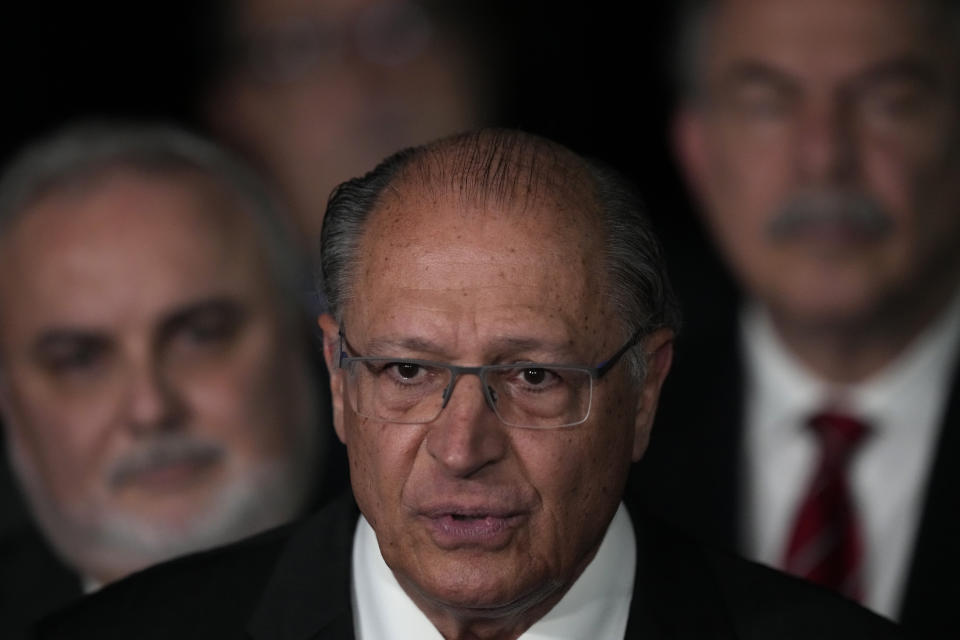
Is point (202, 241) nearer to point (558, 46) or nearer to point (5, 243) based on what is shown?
point (5, 243)

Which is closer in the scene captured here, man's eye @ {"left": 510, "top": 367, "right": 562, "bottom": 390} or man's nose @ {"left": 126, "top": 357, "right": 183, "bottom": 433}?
man's eye @ {"left": 510, "top": 367, "right": 562, "bottom": 390}

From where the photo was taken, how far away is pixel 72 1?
6102 mm

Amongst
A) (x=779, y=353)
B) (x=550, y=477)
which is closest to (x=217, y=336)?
(x=779, y=353)

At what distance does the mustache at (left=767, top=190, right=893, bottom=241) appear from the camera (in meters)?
4.86

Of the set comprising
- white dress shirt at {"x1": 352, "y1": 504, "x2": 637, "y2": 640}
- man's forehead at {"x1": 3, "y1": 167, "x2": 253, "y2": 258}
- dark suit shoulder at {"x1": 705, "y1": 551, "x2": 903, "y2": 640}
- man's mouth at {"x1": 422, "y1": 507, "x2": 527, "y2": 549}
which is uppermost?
man's mouth at {"x1": 422, "y1": 507, "x2": 527, "y2": 549}

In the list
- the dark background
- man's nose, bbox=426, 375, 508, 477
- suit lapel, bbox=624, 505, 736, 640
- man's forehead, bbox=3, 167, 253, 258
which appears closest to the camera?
man's nose, bbox=426, 375, 508, 477

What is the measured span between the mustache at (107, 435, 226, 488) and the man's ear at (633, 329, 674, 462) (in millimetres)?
1603

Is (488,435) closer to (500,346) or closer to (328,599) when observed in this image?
(500,346)

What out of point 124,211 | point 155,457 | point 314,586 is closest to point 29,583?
point 155,457

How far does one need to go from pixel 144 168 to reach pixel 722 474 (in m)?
1.63

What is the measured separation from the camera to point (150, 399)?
4.45 metres

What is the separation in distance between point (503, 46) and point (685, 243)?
0.89m

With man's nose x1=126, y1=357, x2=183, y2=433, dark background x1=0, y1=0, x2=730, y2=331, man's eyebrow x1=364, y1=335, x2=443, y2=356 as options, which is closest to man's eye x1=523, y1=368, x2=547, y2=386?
man's eyebrow x1=364, y1=335, x2=443, y2=356

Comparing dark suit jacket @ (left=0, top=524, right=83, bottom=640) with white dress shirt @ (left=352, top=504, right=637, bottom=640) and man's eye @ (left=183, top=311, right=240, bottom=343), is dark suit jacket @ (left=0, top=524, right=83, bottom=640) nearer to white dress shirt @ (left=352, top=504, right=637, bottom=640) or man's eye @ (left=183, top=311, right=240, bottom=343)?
man's eye @ (left=183, top=311, right=240, bottom=343)
